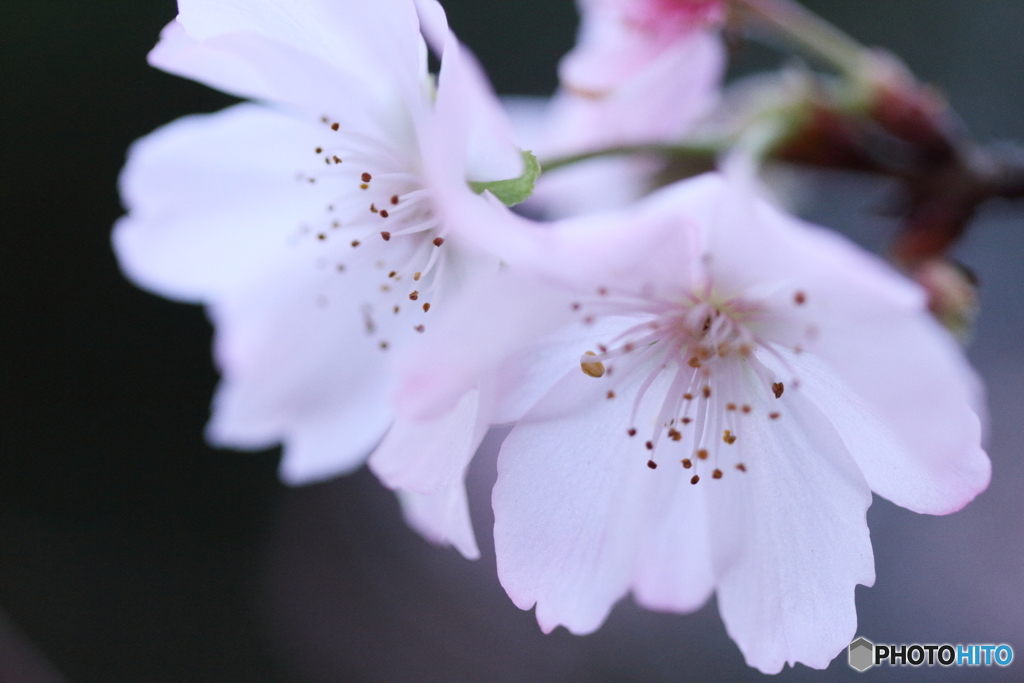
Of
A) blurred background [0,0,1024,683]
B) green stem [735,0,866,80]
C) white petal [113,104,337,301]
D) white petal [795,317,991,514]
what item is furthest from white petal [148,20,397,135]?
blurred background [0,0,1024,683]

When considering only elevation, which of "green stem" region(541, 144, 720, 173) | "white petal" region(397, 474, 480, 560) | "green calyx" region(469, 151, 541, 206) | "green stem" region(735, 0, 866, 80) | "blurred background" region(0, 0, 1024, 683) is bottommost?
"blurred background" region(0, 0, 1024, 683)

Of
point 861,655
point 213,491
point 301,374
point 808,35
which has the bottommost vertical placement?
point 213,491

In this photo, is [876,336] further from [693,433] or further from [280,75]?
[280,75]

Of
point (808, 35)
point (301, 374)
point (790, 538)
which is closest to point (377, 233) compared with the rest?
point (301, 374)

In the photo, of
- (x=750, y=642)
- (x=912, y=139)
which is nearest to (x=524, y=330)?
(x=750, y=642)

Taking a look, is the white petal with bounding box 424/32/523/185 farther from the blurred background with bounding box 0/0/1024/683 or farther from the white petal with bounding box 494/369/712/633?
the blurred background with bounding box 0/0/1024/683

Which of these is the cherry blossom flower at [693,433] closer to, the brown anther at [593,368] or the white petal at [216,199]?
the brown anther at [593,368]

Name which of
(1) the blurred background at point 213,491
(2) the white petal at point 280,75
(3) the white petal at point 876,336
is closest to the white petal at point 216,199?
(2) the white petal at point 280,75

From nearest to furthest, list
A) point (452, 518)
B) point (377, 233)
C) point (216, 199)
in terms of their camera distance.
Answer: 1. point (452, 518)
2. point (377, 233)
3. point (216, 199)
